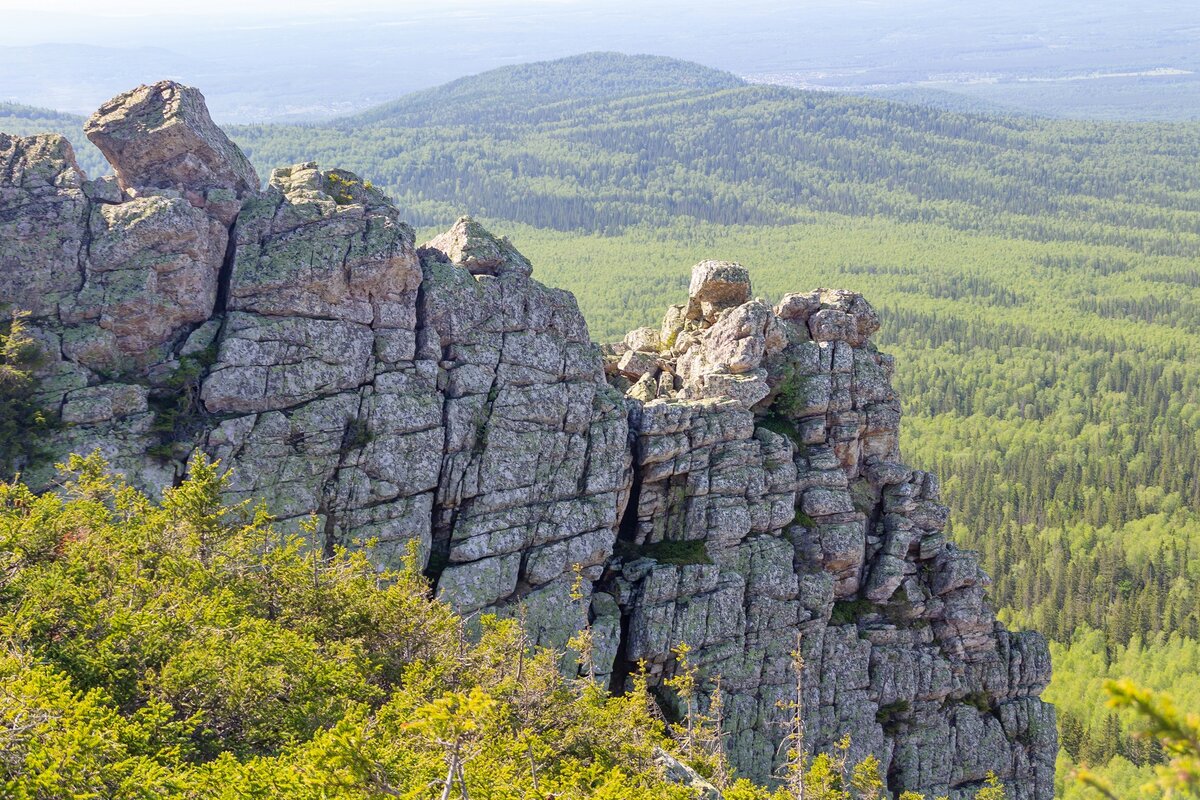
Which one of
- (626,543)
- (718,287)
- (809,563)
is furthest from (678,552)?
(718,287)

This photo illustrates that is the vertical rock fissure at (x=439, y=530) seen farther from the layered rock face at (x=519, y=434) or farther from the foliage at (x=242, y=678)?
the foliage at (x=242, y=678)

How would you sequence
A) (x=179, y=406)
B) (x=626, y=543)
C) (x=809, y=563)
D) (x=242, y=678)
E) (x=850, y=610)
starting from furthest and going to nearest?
1. (x=850, y=610)
2. (x=809, y=563)
3. (x=626, y=543)
4. (x=179, y=406)
5. (x=242, y=678)

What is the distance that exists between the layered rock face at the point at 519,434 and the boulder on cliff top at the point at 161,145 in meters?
0.16

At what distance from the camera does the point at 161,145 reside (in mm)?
49500

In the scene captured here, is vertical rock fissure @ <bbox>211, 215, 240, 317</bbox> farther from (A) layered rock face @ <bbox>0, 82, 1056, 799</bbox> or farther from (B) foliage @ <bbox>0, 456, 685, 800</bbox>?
(B) foliage @ <bbox>0, 456, 685, 800</bbox>

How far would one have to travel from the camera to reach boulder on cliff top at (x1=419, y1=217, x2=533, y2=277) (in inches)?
2034

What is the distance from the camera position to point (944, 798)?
48.9m

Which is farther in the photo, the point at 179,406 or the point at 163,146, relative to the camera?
the point at 163,146

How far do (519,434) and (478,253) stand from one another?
30.8 feet

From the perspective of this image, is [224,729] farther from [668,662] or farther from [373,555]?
[668,662]

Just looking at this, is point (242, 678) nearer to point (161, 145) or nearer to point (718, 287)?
point (161, 145)

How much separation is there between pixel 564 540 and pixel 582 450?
4.27 m

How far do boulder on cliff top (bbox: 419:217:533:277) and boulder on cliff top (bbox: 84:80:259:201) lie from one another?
1004 cm

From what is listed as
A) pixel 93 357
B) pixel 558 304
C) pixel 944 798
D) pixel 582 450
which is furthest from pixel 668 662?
pixel 93 357
